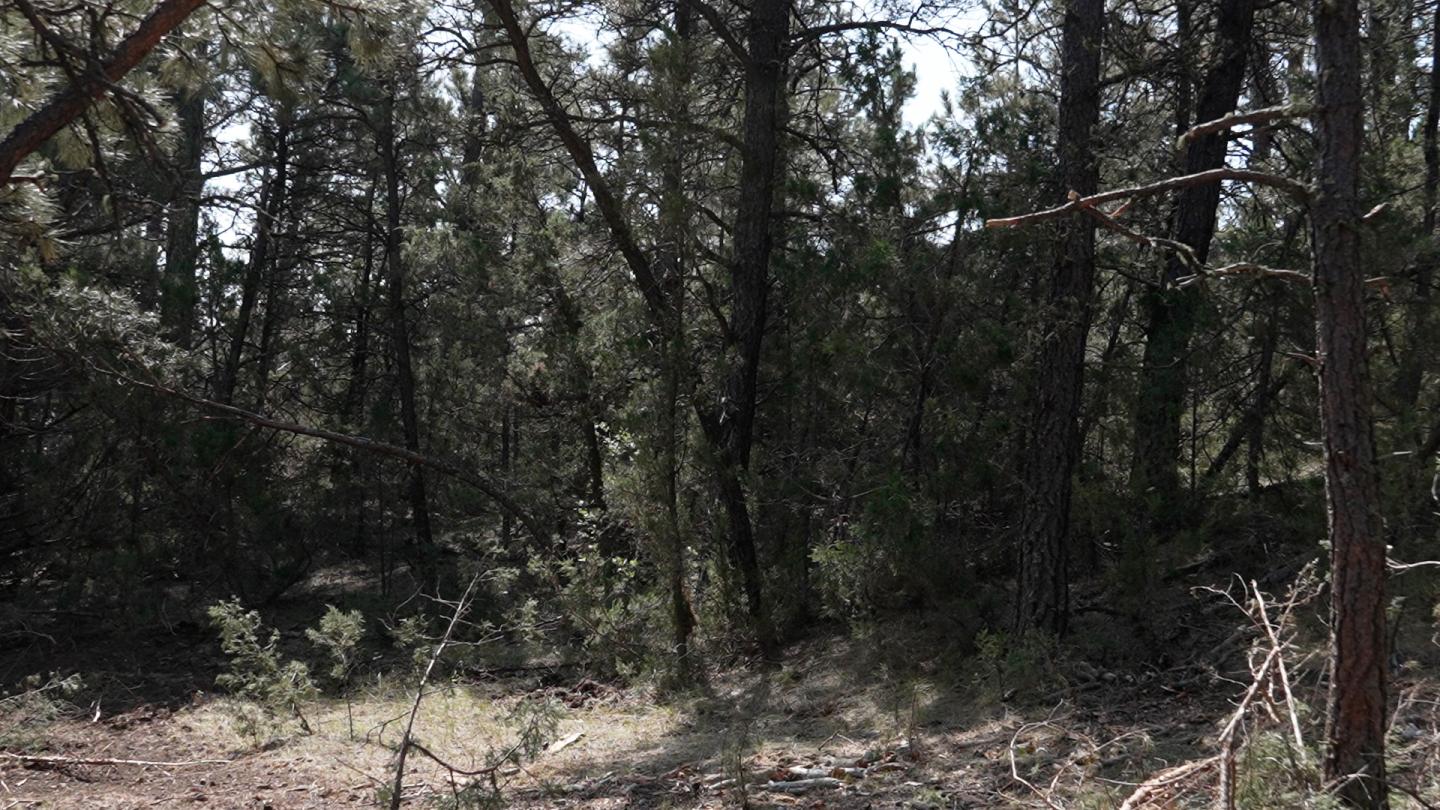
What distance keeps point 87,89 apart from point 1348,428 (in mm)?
6010

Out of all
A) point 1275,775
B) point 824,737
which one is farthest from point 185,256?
point 1275,775

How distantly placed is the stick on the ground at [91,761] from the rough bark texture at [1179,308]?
710 centimetres

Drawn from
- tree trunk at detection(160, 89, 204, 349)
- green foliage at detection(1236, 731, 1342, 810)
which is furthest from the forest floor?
tree trunk at detection(160, 89, 204, 349)

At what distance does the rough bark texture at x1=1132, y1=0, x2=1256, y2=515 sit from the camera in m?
8.93

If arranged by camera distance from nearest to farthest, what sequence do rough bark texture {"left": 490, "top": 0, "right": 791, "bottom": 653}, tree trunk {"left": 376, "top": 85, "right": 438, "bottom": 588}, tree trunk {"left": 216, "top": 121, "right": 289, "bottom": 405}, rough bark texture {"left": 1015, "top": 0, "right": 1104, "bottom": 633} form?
rough bark texture {"left": 1015, "top": 0, "right": 1104, "bottom": 633} < rough bark texture {"left": 490, "top": 0, "right": 791, "bottom": 653} < tree trunk {"left": 376, "top": 85, "right": 438, "bottom": 588} < tree trunk {"left": 216, "top": 121, "right": 289, "bottom": 405}

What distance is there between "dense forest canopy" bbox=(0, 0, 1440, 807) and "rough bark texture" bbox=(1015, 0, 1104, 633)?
3cm

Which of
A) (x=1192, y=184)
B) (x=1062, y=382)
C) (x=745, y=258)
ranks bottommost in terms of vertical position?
(x=1062, y=382)

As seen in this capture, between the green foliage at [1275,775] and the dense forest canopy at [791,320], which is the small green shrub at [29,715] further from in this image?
the green foliage at [1275,775]

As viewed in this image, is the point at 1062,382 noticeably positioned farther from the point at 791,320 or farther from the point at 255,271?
the point at 255,271

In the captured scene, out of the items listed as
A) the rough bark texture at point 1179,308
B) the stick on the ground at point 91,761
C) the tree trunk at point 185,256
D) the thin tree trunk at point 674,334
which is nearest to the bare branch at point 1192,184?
the rough bark texture at point 1179,308

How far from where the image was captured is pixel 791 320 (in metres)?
11.3

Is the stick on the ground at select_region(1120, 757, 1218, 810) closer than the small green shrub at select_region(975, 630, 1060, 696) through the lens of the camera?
Yes

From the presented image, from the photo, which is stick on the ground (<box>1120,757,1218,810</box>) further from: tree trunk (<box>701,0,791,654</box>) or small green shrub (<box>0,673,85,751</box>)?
small green shrub (<box>0,673,85,751</box>)

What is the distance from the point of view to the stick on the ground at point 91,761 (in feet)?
25.6
